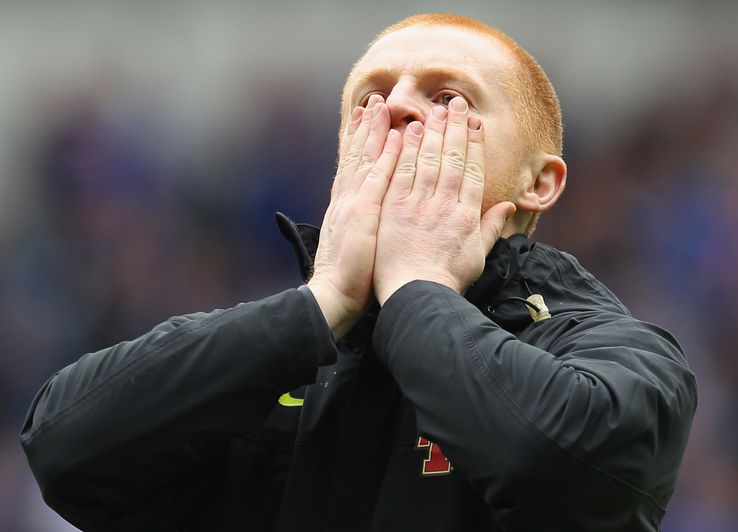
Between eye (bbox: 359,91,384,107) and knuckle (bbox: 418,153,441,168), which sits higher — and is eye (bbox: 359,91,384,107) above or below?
above

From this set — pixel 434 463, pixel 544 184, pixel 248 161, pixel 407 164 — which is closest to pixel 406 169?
pixel 407 164

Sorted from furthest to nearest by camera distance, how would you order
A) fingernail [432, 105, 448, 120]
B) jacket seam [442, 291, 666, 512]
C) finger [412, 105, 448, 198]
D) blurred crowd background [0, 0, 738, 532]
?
1. blurred crowd background [0, 0, 738, 532]
2. fingernail [432, 105, 448, 120]
3. finger [412, 105, 448, 198]
4. jacket seam [442, 291, 666, 512]

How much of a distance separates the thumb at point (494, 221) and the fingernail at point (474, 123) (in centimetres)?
18

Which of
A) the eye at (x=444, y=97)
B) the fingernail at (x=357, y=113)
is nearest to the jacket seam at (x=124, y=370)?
the fingernail at (x=357, y=113)

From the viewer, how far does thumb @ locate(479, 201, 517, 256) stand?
2.27 m

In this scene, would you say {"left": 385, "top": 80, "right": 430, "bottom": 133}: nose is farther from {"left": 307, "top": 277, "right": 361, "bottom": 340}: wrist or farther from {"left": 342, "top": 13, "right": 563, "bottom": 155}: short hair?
{"left": 307, "top": 277, "right": 361, "bottom": 340}: wrist

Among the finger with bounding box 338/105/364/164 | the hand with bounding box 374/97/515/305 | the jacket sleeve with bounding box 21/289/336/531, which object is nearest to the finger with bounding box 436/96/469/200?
the hand with bounding box 374/97/515/305

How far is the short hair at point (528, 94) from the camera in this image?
251 cm

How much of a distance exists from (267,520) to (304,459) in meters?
0.14

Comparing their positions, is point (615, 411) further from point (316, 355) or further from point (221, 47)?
point (221, 47)

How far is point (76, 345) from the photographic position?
19.4 feet

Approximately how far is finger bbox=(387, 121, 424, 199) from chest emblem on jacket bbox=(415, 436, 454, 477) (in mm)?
529

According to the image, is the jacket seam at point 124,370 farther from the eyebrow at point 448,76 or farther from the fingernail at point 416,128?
the eyebrow at point 448,76

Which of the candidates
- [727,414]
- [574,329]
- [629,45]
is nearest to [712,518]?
[727,414]
